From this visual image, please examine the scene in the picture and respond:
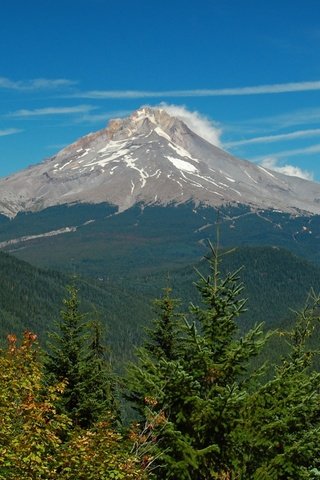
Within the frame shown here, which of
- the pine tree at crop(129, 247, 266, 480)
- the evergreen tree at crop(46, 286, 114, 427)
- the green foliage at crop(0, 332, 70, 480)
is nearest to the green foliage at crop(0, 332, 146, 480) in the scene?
the green foliage at crop(0, 332, 70, 480)

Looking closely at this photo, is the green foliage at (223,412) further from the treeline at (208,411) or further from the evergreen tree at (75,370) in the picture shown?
the evergreen tree at (75,370)

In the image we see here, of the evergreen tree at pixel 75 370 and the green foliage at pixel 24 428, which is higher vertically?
the green foliage at pixel 24 428

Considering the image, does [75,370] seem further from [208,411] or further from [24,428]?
[24,428]

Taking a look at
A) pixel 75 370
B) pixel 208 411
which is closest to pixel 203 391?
pixel 208 411

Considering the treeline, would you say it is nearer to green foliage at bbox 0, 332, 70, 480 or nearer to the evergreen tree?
green foliage at bbox 0, 332, 70, 480

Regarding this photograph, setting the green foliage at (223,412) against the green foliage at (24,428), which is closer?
the green foliage at (24,428)

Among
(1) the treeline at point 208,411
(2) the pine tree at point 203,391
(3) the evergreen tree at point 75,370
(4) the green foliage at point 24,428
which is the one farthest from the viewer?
(3) the evergreen tree at point 75,370

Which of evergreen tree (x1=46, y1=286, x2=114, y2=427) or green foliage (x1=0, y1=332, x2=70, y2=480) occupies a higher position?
green foliage (x1=0, y1=332, x2=70, y2=480)

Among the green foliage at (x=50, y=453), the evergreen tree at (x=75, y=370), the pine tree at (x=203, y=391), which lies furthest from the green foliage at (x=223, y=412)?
the evergreen tree at (x=75, y=370)

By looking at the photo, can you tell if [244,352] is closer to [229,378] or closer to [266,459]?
[229,378]

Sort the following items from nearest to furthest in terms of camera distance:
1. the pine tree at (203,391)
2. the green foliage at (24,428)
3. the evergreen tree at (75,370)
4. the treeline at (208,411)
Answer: the green foliage at (24,428) < the treeline at (208,411) < the pine tree at (203,391) < the evergreen tree at (75,370)

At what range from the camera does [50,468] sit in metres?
15.0

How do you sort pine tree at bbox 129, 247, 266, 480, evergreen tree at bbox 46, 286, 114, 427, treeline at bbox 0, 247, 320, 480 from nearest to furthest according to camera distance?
treeline at bbox 0, 247, 320, 480 → pine tree at bbox 129, 247, 266, 480 → evergreen tree at bbox 46, 286, 114, 427

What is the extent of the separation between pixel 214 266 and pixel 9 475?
9.81 meters
